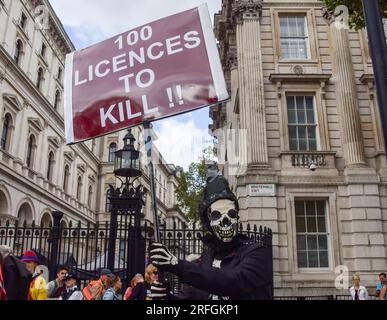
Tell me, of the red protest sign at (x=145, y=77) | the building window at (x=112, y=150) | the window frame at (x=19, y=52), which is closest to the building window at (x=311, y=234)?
the red protest sign at (x=145, y=77)

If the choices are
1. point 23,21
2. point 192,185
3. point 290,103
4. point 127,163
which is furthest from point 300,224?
point 23,21

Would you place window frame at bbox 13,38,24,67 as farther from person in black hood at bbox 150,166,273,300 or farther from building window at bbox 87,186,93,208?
person in black hood at bbox 150,166,273,300

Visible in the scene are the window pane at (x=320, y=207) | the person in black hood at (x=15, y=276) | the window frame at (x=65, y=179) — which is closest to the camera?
the person in black hood at (x=15, y=276)

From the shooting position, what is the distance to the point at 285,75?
15.1m

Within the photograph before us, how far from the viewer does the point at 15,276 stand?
156 inches

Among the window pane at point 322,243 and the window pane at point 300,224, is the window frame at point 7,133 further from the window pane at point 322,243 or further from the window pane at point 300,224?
the window pane at point 322,243

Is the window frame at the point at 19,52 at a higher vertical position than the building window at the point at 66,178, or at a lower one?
higher

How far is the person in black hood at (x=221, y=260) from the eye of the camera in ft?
7.18

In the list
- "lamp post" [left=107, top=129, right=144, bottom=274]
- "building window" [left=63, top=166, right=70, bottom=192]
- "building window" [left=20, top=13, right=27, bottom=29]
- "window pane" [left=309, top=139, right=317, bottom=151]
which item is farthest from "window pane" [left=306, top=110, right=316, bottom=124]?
"building window" [left=63, top=166, right=70, bottom=192]

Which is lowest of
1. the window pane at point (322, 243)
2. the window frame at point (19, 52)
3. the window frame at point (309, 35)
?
the window pane at point (322, 243)

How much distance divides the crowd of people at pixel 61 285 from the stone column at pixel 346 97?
512cm

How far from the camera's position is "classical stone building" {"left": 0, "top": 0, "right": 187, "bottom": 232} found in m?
27.2
